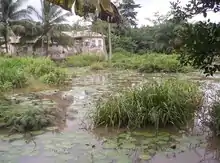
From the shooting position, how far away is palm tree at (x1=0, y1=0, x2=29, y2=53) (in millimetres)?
25469

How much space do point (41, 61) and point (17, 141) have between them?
9590 millimetres

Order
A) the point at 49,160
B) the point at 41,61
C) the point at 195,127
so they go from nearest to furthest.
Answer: the point at 49,160, the point at 195,127, the point at 41,61

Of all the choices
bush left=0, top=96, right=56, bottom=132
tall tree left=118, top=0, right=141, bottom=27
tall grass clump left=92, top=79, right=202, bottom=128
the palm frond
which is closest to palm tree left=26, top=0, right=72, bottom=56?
the palm frond

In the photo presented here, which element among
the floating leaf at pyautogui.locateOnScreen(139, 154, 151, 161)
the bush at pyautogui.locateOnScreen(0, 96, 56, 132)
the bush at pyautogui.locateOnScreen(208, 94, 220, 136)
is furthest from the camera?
the bush at pyautogui.locateOnScreen(0, 96, 56, 132)

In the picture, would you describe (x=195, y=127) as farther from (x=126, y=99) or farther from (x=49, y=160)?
(x=49, y=160)

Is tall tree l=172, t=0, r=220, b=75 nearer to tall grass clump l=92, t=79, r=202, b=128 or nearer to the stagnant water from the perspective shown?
the stagnant water

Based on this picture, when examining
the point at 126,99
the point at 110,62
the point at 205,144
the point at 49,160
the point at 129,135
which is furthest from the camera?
the point at 110,62

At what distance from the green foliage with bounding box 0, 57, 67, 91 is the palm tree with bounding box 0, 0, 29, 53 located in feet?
39.9

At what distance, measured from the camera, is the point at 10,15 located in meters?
26.0

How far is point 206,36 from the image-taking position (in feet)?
8.68

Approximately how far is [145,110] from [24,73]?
722 cm

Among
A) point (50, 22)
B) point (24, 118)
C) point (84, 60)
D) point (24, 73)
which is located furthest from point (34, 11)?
point (24, 118)

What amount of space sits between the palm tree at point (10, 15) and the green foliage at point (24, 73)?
39.9 feet

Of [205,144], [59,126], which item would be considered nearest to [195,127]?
[205,144]
